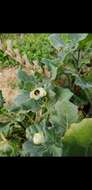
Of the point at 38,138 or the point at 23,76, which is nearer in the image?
the point at 38,138

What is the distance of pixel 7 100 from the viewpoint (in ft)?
9.12

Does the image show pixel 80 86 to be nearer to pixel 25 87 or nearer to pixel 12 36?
pixel 25 87

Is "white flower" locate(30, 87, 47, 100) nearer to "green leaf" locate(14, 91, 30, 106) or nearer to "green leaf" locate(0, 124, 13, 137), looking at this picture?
"green leaf" locate(14, 91, 30, 106)

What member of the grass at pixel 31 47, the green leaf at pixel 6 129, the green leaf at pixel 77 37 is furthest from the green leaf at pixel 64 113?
the grass at pixel 31 47

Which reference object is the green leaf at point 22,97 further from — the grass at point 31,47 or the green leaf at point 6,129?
the grass at point 31,47

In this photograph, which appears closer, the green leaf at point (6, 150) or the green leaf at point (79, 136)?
the green leaf at point (79, 136)

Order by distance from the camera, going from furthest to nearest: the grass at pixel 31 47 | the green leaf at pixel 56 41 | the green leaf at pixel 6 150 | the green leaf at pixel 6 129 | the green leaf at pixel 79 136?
the grass at pixel 31 47 < the green leaf at pixel 56 41 < the green leaf at pixel 6 129 < the green leaf at pixel 6 150 < the green leaf at pixel 79 136

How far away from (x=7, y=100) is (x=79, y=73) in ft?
1.50

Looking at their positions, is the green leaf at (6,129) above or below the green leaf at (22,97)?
below

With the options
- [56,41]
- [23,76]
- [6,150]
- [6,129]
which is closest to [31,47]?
[56,41]

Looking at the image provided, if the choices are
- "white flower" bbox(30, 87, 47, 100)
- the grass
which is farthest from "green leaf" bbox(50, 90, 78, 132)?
the grass

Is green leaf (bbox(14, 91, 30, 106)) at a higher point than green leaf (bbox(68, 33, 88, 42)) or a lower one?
lower

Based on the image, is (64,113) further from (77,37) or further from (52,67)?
(77,37)
